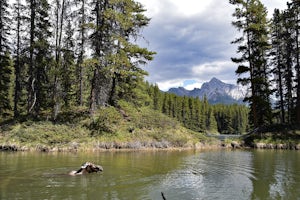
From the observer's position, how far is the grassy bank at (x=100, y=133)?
23516 millimetres

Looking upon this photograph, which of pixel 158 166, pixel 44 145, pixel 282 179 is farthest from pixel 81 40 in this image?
pixel 282 179

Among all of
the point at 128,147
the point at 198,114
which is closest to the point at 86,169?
the point at 128,147

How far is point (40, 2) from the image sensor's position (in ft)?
97.8

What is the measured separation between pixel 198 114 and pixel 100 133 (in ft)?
322

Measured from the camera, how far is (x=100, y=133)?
25750 millimetres

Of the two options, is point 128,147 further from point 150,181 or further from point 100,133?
point 150,181

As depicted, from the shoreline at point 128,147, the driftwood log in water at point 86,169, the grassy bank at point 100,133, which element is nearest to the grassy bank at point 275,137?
the shoreline at point 128,147

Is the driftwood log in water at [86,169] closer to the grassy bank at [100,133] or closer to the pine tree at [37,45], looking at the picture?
the grassy bank at [100,133]

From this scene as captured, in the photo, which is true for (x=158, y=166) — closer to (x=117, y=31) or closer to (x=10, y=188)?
(x=10, y=188)

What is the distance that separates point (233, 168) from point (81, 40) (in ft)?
67.4

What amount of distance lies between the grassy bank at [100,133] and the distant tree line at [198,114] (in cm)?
7705

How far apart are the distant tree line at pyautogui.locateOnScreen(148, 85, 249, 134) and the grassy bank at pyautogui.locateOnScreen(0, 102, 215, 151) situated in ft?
253

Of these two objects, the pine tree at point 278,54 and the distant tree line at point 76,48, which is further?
the pine tree at point 278,54

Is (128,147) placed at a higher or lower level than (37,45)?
lower
